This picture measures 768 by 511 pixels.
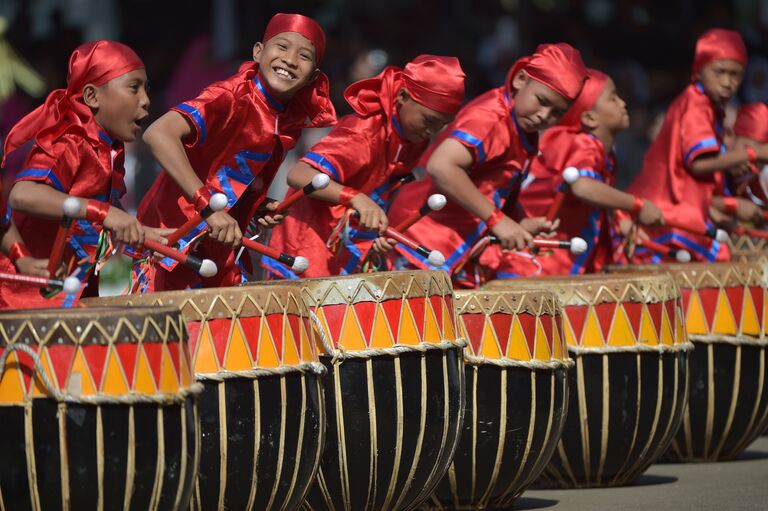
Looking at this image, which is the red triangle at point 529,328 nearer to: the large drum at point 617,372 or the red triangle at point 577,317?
the large drum at point 617,372

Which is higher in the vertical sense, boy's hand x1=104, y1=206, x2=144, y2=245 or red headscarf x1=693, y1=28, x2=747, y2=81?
red headscarf x1=693, y1=28, x2=747, y2=81

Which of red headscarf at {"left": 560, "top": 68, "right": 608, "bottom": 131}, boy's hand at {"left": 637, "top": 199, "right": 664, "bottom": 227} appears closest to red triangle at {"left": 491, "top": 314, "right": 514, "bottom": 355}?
boy's hand at {"left": 637, "top": 199, "right": 664, "bottom": 227}

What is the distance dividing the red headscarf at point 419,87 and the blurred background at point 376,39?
471 cm

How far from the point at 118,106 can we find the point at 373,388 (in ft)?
4.02

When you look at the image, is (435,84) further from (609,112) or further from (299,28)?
(609,112)

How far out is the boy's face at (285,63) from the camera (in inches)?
199

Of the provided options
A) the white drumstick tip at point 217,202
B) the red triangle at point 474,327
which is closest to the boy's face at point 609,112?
the red triangle at point 474,327

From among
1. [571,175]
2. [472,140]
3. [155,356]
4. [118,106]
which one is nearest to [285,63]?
[118,106]

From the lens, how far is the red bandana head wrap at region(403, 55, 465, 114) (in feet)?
18.1

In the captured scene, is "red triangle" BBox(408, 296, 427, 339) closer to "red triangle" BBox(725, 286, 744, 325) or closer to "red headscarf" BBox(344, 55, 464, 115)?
"red headscarf" BBox(344, 55, 464, 115)

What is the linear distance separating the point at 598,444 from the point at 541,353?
2.17ft

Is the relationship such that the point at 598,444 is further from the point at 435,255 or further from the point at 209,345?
the point at 209,345

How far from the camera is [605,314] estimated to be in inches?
211

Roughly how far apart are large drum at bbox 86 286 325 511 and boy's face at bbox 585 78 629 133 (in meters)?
3.17
